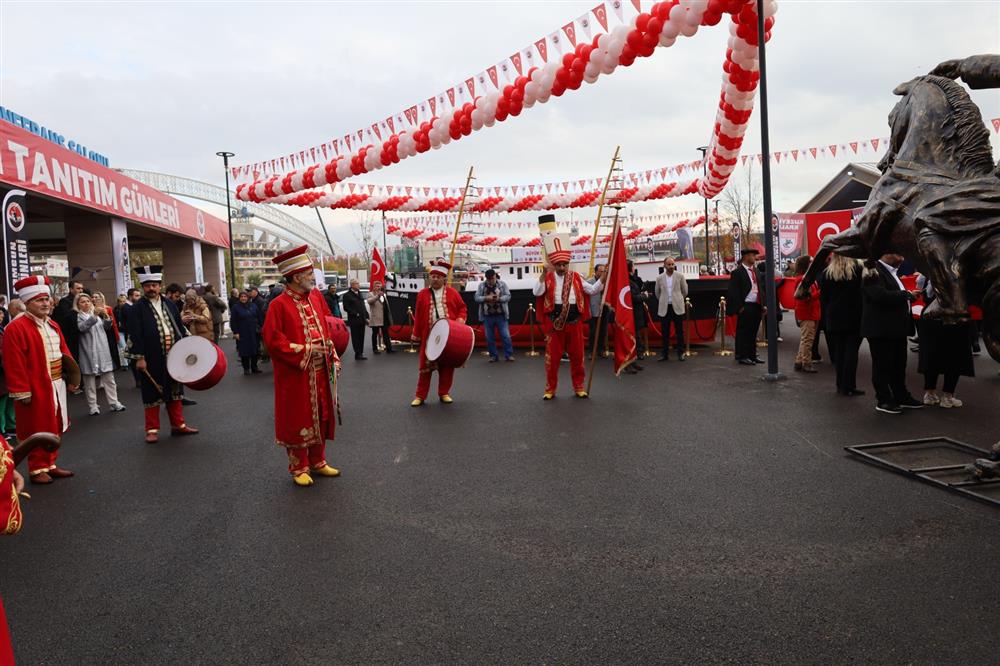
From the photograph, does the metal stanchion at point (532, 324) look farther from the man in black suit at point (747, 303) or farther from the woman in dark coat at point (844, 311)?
the woman in dark coat at point (844, 311)

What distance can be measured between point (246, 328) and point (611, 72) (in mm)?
7946

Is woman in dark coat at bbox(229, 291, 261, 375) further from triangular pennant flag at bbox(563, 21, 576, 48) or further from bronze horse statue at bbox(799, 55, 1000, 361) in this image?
bronze horse statue at bbox(799, 55, 1000, 361)

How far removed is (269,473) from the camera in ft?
18.2

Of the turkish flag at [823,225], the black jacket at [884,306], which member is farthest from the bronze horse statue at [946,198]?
the turkish flag at [823,225]

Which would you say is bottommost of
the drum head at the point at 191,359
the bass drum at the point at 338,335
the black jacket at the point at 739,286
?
the drum head at the point at 191,359

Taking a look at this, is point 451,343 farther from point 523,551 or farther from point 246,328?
point 246,328

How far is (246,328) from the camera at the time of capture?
12328 mm

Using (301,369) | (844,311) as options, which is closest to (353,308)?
(301,369)

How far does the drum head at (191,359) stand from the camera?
6668 mm

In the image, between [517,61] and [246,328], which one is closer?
[517,61]

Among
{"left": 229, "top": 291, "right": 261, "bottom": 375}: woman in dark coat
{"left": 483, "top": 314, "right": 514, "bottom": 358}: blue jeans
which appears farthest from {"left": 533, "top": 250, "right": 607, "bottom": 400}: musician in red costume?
{"left": 229, "top": 291, "right": 261, "bottom": 375}: woman in dark coat

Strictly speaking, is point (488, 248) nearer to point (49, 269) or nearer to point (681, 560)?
point (49, 269)

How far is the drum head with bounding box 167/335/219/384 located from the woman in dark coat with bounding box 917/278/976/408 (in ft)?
24.2

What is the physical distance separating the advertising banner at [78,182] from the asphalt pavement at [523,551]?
618 centimetres
